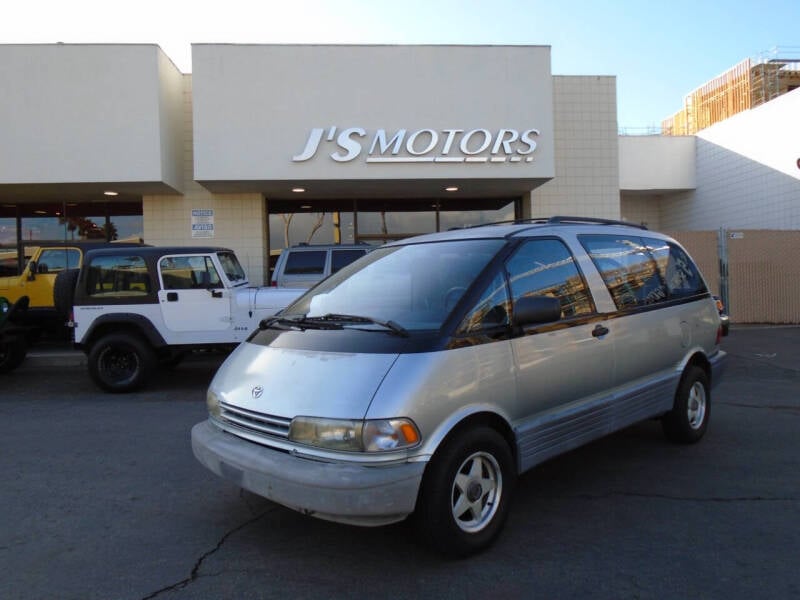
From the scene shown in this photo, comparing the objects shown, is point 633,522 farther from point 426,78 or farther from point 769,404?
point 426,78

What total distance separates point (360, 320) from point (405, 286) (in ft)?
1.68

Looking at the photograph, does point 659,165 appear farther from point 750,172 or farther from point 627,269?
point 627,269

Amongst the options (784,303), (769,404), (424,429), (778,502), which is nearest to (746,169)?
(784,303)

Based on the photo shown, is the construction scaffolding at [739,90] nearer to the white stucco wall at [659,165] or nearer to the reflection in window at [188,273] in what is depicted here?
the white stucco wall at [659,165]

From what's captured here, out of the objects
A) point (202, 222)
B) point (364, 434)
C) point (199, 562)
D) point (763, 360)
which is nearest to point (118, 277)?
point (199, 562)

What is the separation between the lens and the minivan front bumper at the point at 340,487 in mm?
2904

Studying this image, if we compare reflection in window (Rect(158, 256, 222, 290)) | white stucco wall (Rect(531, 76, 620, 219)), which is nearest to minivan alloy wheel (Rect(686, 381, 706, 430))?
reflection in window (Rect(158, 256, 222, 290))

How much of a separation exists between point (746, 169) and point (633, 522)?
1864 centimetres

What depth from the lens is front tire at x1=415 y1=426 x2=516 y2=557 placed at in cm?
308

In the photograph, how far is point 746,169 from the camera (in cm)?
1892

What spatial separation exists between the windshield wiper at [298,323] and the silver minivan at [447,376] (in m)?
0.01

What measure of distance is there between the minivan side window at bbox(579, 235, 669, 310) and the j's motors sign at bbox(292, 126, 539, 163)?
791 cm

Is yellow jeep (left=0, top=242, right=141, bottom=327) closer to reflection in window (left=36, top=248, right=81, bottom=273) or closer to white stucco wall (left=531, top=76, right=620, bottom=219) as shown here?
reflection in window (left=36, top=248, right=81, bottom=273)

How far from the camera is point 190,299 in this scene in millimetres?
8195
